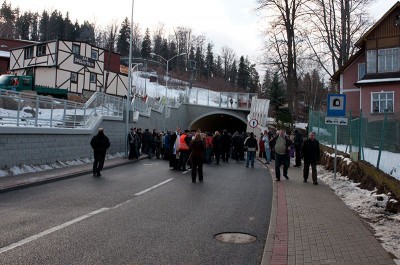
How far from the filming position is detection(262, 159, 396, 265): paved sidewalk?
17.4ft

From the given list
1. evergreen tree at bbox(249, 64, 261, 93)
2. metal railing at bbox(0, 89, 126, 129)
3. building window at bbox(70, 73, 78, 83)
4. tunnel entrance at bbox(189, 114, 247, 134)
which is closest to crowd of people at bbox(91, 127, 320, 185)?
metal railing at bbox(0, 89, 126, 129)

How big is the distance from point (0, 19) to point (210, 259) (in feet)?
354

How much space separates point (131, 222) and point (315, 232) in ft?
10.6

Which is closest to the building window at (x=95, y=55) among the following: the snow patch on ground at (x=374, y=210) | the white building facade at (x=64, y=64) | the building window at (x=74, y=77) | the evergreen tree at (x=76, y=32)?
the white building facade at (x=64, y=64)

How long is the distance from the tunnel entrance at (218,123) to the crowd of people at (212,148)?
31.7m

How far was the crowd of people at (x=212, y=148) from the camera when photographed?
1331 cm

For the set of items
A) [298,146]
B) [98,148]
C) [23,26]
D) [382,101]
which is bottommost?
[98,148]

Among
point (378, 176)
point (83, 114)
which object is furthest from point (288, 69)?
point (378, 176)

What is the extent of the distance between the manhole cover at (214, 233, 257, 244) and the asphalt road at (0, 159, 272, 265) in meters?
→ 0.12

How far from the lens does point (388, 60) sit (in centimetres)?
3111

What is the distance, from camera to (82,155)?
18.1 m

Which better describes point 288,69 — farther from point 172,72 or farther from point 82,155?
point 172,72

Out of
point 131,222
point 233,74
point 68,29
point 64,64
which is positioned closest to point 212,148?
point 131,222

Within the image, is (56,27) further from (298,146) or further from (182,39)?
(298,146)
